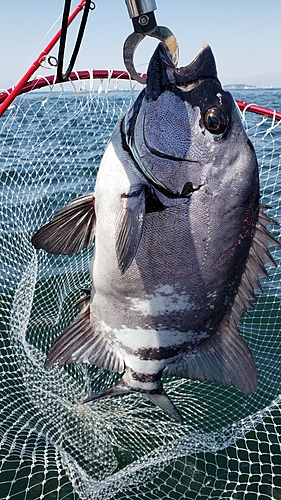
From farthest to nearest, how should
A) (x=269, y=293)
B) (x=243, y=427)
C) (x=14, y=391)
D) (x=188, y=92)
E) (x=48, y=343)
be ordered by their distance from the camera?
(x=269, y=293) → (x=48, y=343) → (x=14, y=391) → (x=243, y=427) → (x=188, y=92)

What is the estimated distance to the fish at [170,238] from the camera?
2.00 m

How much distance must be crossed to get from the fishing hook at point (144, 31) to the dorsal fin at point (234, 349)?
37.8 inches

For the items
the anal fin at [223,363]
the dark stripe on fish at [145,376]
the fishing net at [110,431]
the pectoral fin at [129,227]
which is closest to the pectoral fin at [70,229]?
the pectoral fin at [129,227]

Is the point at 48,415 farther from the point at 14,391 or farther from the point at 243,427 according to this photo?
the point at 243,427

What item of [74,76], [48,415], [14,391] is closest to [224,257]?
[74,76]

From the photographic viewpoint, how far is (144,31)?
6.43ft

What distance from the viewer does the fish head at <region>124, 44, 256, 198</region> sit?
1.98 metres

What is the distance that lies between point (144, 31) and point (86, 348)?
159 centimetres

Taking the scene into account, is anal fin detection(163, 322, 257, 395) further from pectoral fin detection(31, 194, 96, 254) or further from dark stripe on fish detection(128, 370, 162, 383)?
pectoral fin detection(31, 194, 96, 254)

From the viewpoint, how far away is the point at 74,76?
9.95ft

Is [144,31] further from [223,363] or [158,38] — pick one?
[223,363]

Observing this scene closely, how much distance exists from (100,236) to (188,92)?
2.57ft

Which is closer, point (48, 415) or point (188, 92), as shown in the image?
point (188, 92)

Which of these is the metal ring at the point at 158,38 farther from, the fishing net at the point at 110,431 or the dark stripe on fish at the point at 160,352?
the dark stripe on fish at the point at 160,352
